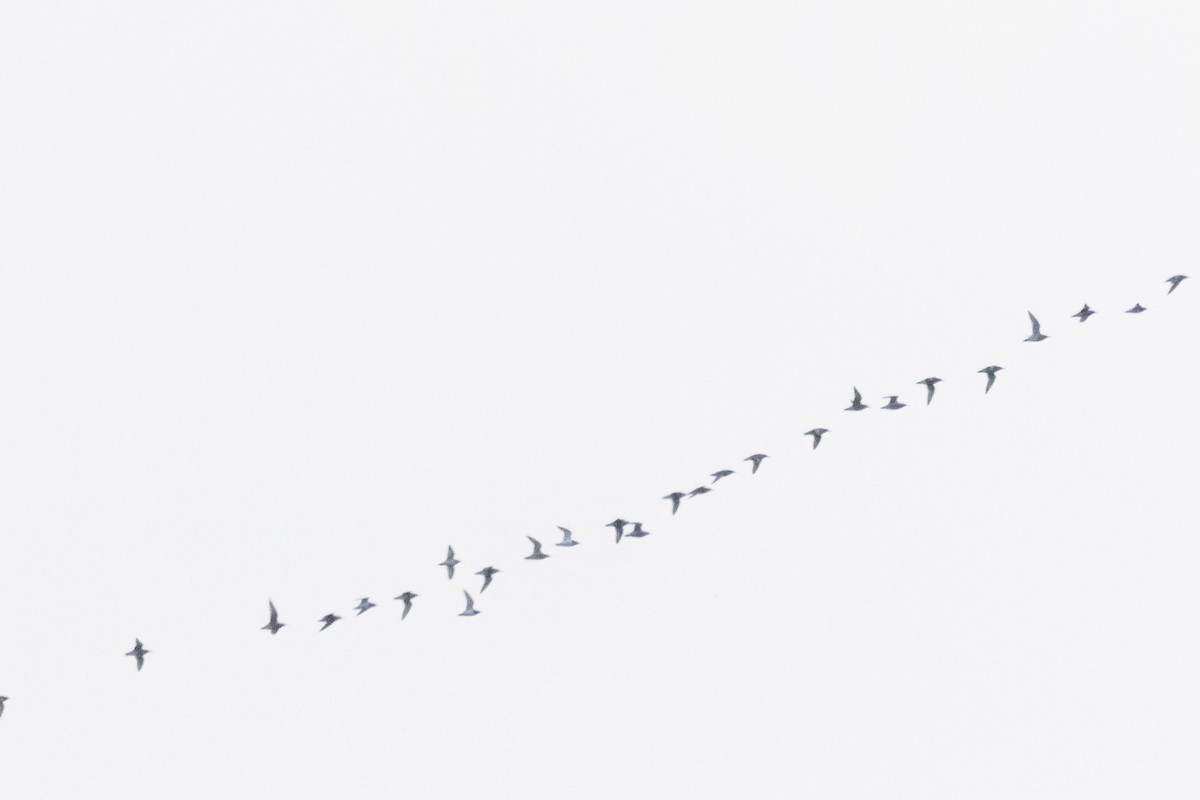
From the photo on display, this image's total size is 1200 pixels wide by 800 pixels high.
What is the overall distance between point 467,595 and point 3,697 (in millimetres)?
18641

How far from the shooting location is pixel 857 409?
260 ft

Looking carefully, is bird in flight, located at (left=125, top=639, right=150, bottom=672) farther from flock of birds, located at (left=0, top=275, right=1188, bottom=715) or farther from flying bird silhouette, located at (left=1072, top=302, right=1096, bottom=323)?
flying bird silhouette, located at (left=1072, top=302, right=1096, bottom=323)

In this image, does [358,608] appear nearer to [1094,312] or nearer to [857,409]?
[857,409]

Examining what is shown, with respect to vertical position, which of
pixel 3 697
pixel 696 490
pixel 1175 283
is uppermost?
pixel 1175 283

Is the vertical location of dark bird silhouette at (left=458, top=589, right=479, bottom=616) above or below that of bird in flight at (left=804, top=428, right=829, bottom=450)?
below

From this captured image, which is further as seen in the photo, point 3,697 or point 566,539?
point 566,539

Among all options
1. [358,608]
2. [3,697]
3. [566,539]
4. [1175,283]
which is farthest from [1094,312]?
[3,697]

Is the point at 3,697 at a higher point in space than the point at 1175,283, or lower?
lower

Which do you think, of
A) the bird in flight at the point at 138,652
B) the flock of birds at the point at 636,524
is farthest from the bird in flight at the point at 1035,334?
the bird in flight at the point at 138,652

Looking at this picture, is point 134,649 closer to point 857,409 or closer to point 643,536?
point 643,536

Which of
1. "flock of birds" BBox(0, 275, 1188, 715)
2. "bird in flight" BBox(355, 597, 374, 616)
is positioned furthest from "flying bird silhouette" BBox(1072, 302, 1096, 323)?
"bird in flight" BBox(355, 597, 374, 616)

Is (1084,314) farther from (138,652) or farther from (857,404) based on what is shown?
(138,652)

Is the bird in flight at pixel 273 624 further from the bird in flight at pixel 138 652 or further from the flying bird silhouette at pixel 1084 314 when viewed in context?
the flying bird silhouette at pixel 1084 314

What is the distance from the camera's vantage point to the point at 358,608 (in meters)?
77.6
